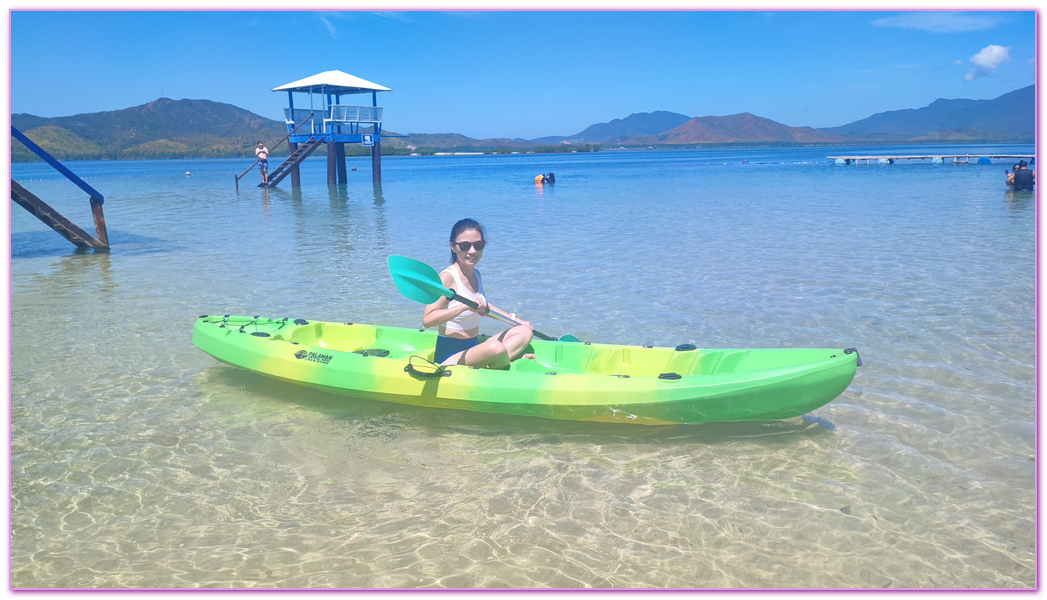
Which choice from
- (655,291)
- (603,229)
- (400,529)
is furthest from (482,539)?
(603,229)

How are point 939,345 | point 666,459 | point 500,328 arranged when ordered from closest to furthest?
point 666,459, point 939,345, point 500,328

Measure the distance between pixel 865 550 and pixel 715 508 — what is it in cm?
75

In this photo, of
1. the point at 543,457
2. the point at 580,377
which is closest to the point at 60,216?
the point at 580,377

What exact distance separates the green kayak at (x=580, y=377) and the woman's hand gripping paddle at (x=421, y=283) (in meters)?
0.44

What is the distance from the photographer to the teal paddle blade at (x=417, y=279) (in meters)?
5.23

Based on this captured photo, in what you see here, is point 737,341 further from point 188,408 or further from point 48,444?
point 48,444

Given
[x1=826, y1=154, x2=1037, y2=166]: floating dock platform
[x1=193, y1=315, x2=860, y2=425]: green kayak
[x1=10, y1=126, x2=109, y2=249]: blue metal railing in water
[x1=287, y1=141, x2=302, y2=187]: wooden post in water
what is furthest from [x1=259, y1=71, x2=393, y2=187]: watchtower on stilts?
[x1=826, y1=154, x2=1037, y2=166]: floating dock platform

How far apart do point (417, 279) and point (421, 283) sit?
0.04 meters

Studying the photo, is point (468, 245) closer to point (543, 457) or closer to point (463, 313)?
point (463, 313)

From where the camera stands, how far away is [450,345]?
18.0 ft

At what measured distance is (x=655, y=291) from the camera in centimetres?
935

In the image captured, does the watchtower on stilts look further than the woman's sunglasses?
Yes

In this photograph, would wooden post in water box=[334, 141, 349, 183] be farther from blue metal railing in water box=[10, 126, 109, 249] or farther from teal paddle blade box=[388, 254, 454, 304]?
teal paddle blade box=[388, 254, 454, 304]

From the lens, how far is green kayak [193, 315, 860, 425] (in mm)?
4621
